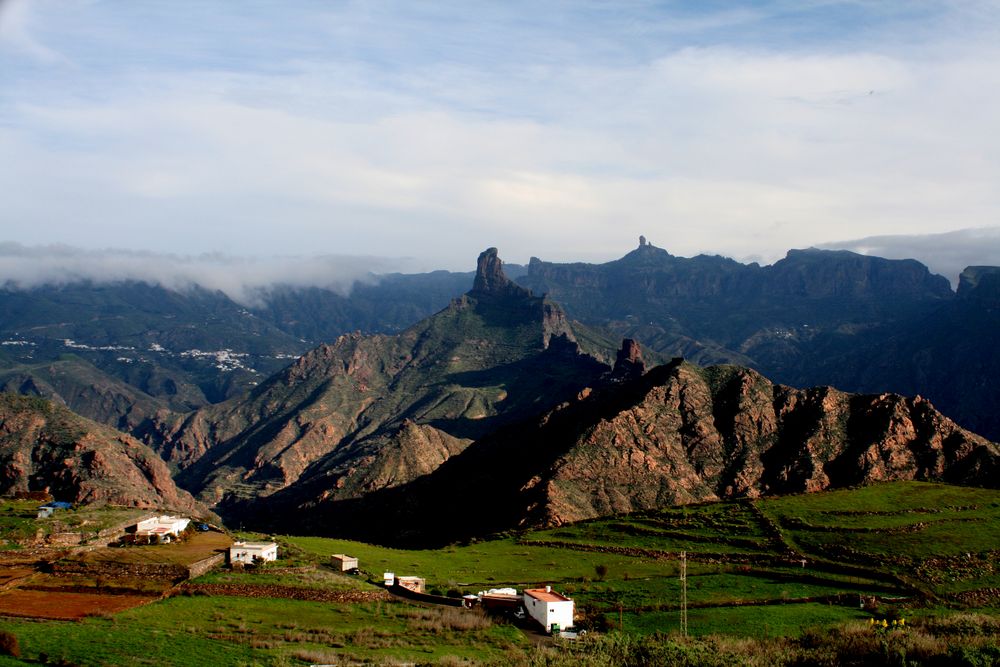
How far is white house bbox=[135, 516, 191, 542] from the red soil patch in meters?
17.1

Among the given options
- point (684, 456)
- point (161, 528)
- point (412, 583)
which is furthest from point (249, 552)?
point (684, 456)

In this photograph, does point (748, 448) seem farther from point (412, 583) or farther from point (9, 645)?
point (9, 645)

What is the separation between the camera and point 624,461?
132 m

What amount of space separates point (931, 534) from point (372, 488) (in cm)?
11848

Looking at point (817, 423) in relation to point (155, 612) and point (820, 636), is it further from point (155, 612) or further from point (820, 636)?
point (155, 612)

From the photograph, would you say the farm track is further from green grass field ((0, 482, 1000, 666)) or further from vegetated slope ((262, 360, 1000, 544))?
vegetated slope ((262, 360, 1000, 544))

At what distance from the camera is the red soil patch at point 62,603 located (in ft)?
164

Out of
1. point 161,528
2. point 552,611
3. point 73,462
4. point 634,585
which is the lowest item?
point 73,462

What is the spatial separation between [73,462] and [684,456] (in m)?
106

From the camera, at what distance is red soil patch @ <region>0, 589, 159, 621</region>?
1971 inches

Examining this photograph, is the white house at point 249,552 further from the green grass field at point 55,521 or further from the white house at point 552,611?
the white house at point 552,611

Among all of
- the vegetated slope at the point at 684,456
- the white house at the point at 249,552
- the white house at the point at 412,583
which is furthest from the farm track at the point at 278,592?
the vegetated slope at the point at 684,456

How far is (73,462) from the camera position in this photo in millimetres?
156500

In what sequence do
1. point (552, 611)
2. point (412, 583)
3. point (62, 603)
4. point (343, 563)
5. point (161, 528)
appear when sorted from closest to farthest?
point (62, 603) < point (552, 611) < point (412, 583) < point (343, 563) < point (161, 528)
